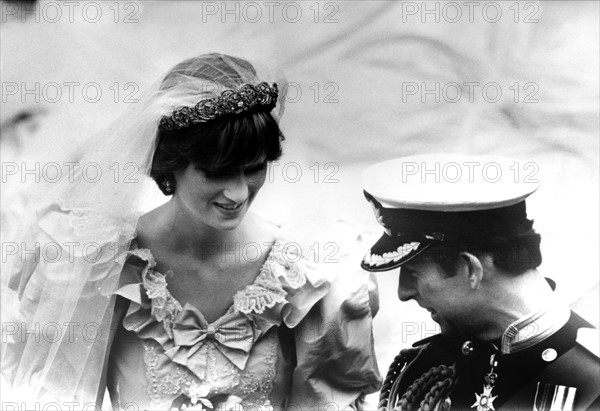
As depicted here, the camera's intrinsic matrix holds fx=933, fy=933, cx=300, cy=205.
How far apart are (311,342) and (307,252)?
0.33 metres

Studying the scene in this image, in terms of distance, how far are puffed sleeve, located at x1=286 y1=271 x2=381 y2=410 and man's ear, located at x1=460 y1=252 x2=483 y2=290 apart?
1.14 feet

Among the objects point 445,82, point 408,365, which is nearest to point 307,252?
point 408,365

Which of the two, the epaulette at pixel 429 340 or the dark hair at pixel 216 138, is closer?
the dark hair at pixel 216 138

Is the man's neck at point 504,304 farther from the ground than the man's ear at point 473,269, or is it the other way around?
the man's ear at point 473,269

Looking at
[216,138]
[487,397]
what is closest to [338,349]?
[487,397]

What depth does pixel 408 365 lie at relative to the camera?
137 inches

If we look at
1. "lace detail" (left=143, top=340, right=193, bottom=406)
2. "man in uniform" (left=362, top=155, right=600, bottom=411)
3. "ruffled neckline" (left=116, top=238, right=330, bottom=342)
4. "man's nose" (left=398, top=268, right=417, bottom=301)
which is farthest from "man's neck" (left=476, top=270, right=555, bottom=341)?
"lace detail" (left=143, top=340, right=193, bottom=406)

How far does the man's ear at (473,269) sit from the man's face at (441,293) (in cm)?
2

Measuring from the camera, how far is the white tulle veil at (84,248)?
125 inches

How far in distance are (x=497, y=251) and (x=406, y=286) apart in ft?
1.16

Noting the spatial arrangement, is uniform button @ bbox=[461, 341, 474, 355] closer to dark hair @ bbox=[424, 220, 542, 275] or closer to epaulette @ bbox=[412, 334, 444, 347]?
epaulette @ bbox=[412, 334, 444, 347]

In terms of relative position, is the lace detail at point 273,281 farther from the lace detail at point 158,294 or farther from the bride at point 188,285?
the lace detail at point 158,294

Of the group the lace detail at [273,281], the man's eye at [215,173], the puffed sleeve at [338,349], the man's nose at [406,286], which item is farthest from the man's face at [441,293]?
the man's eye at [215,173]

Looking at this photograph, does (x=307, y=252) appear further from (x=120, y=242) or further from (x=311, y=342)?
(x=120, y=242)
